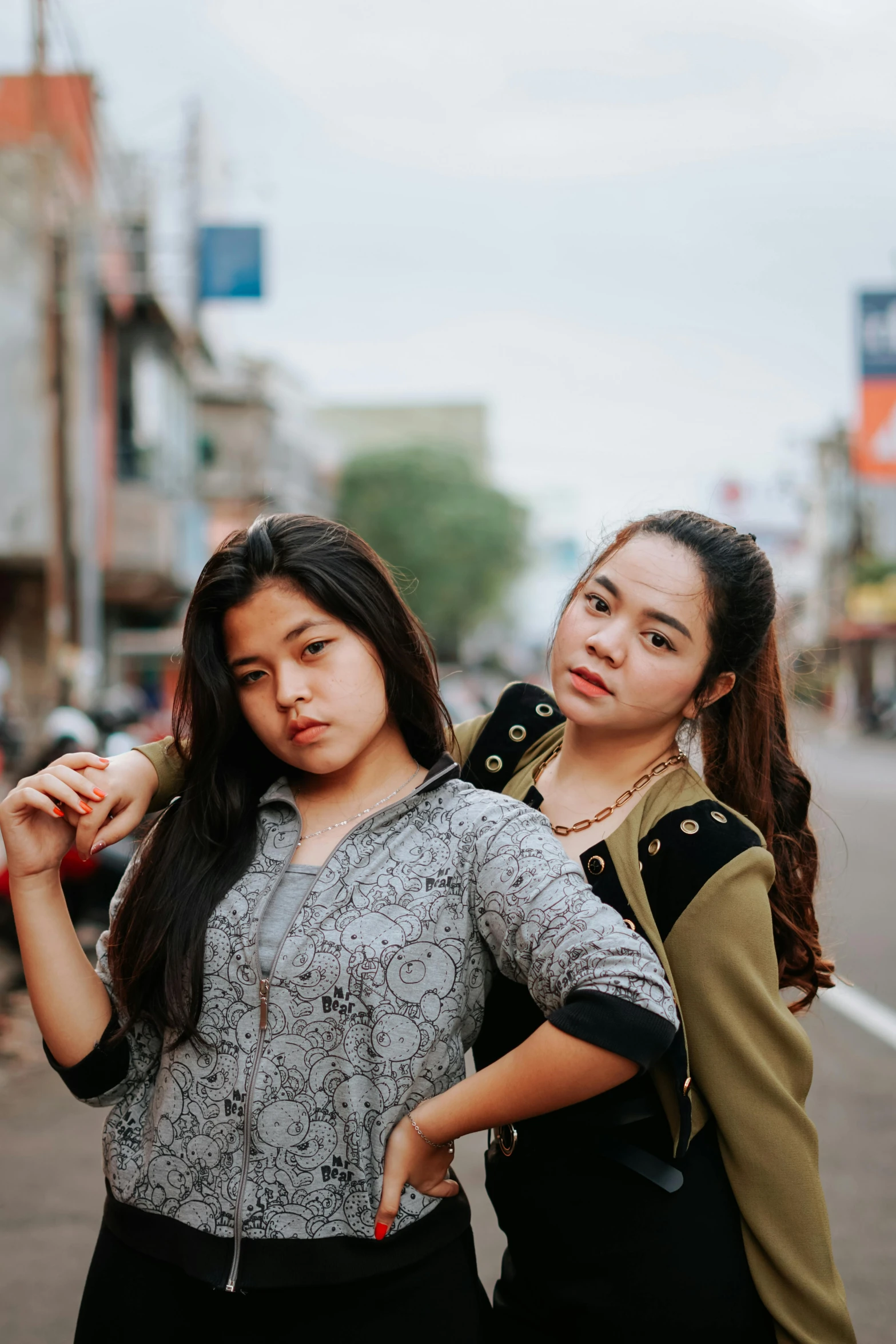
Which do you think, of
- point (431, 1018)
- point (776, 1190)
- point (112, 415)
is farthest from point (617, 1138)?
point (112, 415)

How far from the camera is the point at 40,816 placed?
5.54 ft

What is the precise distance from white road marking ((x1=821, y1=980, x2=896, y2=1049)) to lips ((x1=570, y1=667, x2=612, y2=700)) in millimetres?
4477

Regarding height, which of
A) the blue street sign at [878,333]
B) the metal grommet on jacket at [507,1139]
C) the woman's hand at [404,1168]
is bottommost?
the metal grommet on jacket at [507,1139]

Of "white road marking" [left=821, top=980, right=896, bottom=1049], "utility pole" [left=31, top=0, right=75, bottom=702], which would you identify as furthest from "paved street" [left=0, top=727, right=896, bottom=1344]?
"utility pole" [left=31, top=0, right=75, bottom=702]

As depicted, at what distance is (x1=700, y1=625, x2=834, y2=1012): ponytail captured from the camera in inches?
79.0

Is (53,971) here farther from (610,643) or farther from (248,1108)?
(610,643)

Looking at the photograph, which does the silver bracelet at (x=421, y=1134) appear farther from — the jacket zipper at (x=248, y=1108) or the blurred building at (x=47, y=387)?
the blurred building at (x=47, y=387)

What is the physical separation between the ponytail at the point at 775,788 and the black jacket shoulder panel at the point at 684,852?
190 millimetres

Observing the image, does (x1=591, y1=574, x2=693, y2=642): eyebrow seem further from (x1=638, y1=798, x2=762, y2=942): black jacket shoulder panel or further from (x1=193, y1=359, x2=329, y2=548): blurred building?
(x1=193, y1=359, x2=329, y2=548): blurred building

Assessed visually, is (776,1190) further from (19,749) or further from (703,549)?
(19,749)

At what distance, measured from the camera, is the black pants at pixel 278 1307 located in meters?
1.62

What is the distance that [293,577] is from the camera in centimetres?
171

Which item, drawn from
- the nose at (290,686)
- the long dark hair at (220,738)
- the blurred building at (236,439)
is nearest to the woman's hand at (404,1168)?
the long dark hair at (220,738)

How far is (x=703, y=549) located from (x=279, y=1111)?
1.01 m
